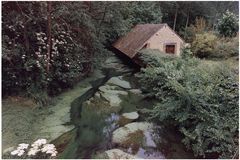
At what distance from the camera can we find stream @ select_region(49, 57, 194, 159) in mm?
5879

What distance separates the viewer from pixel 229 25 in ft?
61.2

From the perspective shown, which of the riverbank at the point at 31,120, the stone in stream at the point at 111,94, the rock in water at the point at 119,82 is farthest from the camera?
the rock in water at the point at 119,82

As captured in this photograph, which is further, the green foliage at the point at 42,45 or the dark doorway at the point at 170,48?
the dark doorway at the point at 170,48

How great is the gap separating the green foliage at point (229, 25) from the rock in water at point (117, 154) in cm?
1601

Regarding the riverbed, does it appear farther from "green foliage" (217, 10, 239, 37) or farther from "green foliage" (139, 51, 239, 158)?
"green foliage" (217, 10, 239, 37)

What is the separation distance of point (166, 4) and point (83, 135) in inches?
715

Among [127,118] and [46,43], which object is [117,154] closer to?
[127,118]

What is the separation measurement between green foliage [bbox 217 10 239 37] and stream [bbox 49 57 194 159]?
12.3 meters

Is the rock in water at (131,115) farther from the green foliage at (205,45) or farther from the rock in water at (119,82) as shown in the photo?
the green foliage at (205,45)

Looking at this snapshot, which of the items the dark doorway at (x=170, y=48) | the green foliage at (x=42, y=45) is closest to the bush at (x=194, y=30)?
the dark doorway at (x=170, y=48)

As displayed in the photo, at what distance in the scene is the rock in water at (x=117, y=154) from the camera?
5.58 meters

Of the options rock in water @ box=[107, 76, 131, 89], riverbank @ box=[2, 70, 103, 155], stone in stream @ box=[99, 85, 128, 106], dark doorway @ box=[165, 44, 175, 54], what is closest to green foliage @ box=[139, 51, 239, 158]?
stone in stream @ box=[99, 85, 128, 106]

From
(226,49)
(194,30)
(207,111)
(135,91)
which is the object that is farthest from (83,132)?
(194,30)

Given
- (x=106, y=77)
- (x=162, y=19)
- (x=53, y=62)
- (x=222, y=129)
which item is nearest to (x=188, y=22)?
(x=162, y=19)
